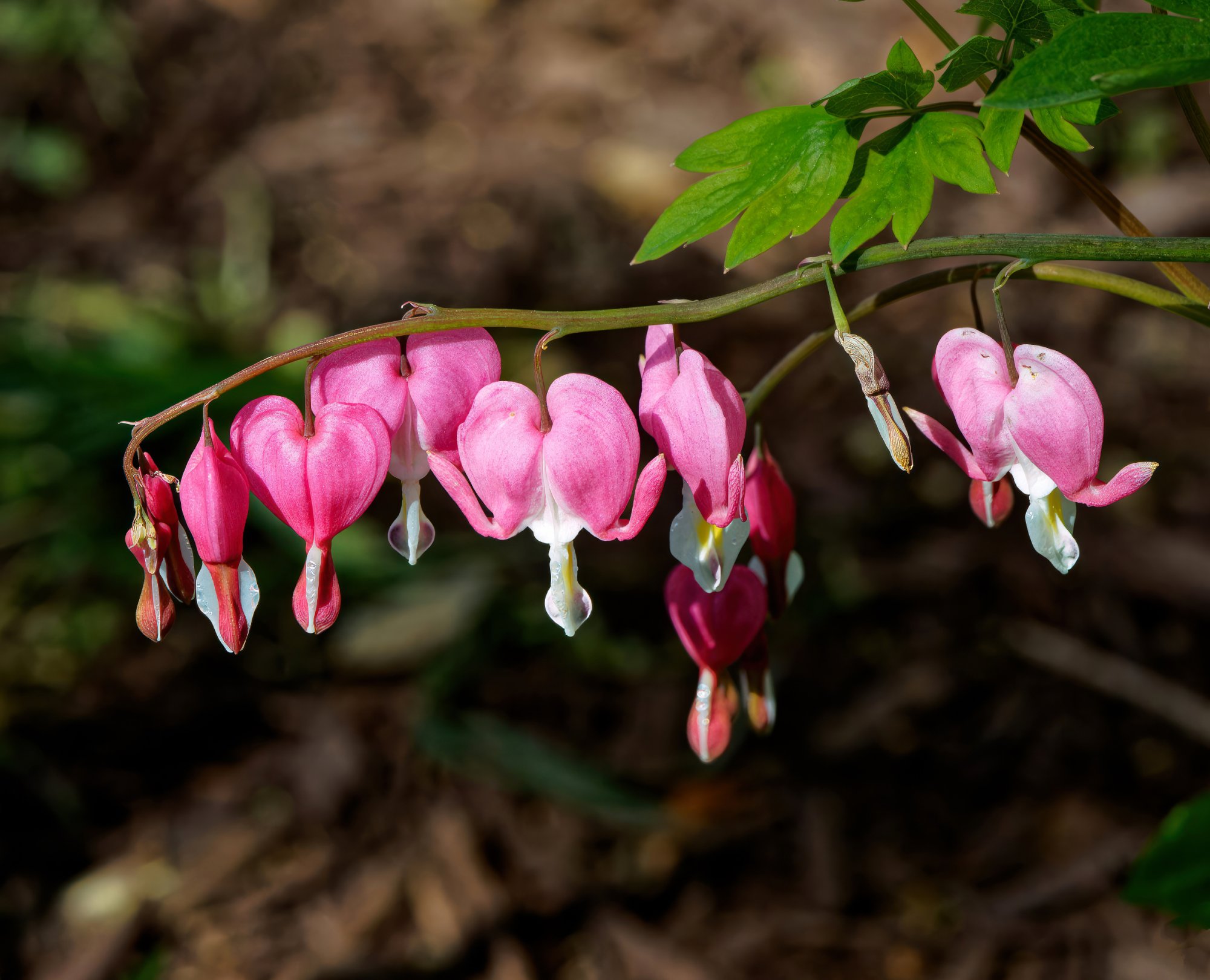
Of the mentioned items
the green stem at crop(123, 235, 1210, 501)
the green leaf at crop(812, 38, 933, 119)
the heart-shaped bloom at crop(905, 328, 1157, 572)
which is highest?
the green leaf at crop(812, 38, 933, 119)

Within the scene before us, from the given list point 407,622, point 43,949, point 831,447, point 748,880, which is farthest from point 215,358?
point 748,880

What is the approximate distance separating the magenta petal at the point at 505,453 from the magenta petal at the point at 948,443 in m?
0.37

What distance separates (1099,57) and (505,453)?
1.98 ft

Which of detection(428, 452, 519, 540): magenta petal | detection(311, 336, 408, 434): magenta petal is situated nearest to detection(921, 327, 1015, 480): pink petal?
detection(428, 452, 519, 540): magenta petal

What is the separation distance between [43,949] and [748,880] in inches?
75.4

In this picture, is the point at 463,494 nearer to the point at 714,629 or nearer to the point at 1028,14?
the point at 714,629

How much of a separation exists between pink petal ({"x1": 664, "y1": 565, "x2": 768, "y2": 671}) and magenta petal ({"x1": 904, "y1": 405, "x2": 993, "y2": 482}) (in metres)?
0.32

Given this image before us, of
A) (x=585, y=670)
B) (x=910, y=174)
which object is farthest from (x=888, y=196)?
(x=585, y=670)

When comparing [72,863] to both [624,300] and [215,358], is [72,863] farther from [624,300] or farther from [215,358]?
[624,300]

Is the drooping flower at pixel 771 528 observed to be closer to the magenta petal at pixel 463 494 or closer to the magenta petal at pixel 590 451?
the magenta petal at pixel 590 451

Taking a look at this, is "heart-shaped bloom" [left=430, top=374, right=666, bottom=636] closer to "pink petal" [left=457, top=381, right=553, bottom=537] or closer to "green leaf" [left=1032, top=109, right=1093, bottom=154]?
"pink petal" [left=457, top=381, right=553, bottom=537]

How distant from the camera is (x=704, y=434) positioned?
3.18 feet

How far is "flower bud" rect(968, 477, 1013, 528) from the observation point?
1173mm

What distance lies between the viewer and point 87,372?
305 cm
